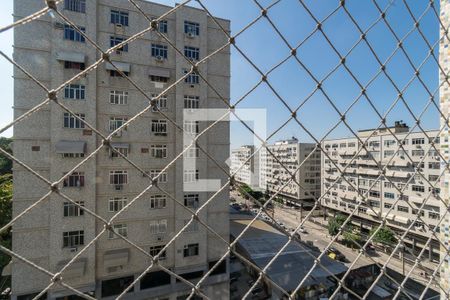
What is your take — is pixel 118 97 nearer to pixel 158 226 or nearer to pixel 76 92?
pixel 76 92

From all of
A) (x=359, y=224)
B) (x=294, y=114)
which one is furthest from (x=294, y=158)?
(x=294, y=114)

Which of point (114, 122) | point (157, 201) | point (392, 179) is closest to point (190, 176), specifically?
point (157, 201)

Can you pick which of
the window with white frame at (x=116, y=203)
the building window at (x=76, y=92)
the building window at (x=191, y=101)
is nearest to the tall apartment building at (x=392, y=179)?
the building window at (x=191, y=101)

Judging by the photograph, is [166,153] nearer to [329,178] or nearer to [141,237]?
[141,237]

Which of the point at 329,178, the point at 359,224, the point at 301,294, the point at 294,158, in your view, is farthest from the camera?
the point at 294,158

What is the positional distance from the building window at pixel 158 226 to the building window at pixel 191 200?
1.51 ft

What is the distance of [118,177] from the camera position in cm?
361

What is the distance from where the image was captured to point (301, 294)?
4566 millimetres

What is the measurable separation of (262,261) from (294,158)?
9.11 meters

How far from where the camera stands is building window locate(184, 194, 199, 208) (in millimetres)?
3975

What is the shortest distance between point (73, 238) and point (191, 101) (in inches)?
108

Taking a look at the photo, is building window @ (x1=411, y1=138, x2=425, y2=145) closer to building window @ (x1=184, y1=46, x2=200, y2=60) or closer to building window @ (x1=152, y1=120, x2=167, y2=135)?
building window @ (x1=184, y1=46, x2=200, y2=60)

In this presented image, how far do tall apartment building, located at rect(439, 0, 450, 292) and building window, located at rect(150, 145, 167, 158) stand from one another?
11.5ft

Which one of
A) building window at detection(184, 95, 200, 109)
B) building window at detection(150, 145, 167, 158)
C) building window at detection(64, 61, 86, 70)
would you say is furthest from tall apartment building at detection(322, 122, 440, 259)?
building window at detection(64, 61, 86, 70)
